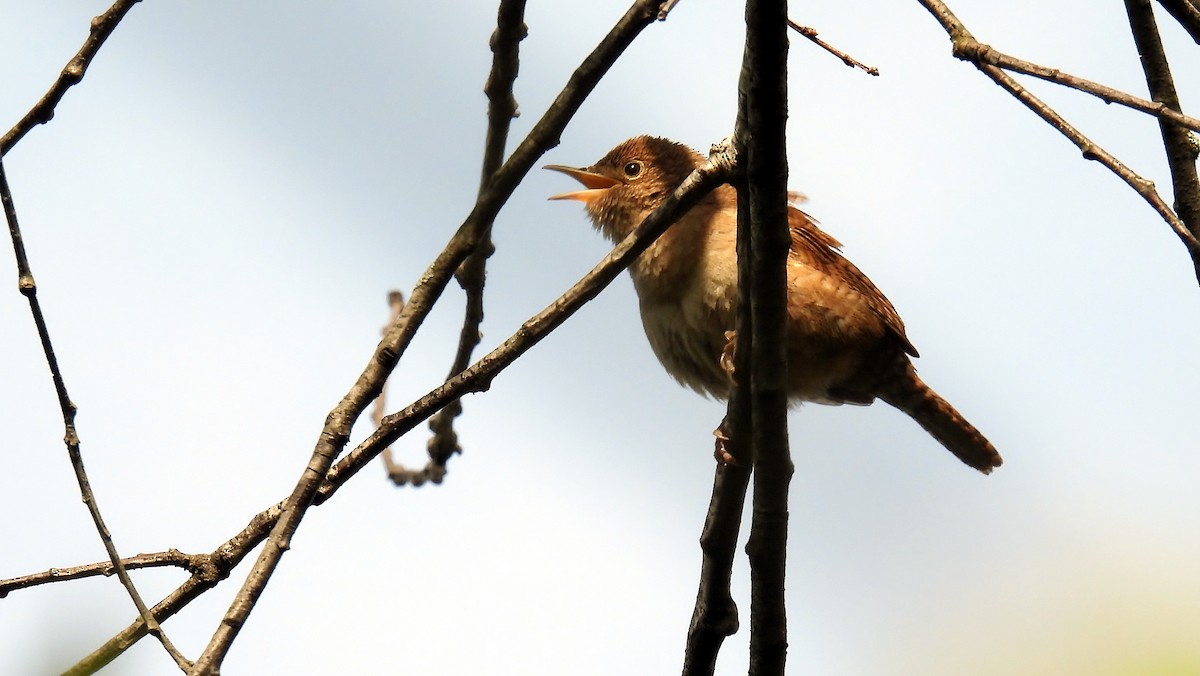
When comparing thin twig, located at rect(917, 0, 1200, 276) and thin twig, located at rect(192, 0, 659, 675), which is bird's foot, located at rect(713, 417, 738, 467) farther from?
thin twig, located at rect(917, 0, 1200, 276)

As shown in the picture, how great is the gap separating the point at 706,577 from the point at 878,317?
148 cm

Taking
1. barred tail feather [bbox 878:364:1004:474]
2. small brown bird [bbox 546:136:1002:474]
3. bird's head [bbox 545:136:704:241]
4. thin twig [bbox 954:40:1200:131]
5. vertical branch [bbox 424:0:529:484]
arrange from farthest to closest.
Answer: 1. bird's head [bbox 545:136:704:241]
2. barred tail feather [bbox 878:364:1004:474]
3. small brown bird [bbox 546:136:1002:474]
4. vertical branch [bbox 424:0:529:484]
5. thin twig [bbox 954:40:1200:131]

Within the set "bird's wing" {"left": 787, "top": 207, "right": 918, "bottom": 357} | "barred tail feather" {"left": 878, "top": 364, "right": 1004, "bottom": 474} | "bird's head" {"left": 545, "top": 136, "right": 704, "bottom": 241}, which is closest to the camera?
"bird's wing" {"left": 787, "top": 207, "right": 918, "bottom": 357}

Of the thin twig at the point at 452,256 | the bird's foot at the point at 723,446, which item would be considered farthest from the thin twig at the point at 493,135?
the bird's foot at the point at 723,446

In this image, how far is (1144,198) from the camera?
247cm

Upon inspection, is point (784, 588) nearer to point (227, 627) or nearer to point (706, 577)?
point (706, 577)

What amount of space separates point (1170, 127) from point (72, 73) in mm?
2674

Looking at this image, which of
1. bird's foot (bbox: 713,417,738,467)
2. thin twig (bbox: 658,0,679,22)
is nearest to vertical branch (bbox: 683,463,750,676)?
bird's foot (bbox: 713,417,738,467)

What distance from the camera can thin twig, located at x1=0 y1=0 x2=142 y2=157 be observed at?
2.77 metres

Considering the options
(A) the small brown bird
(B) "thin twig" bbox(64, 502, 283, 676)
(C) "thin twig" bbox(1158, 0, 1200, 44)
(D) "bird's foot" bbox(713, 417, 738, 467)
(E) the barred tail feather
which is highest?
(A) the small brown bird

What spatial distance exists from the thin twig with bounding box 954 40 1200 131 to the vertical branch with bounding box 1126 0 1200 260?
51 centimetres

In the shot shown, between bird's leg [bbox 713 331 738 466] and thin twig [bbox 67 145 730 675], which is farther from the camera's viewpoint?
bird's leg [bbox 713 331 738 466]

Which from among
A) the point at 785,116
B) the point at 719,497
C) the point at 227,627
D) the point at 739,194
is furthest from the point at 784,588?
the point at 227,627

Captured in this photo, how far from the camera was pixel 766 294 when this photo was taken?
2.84 m
